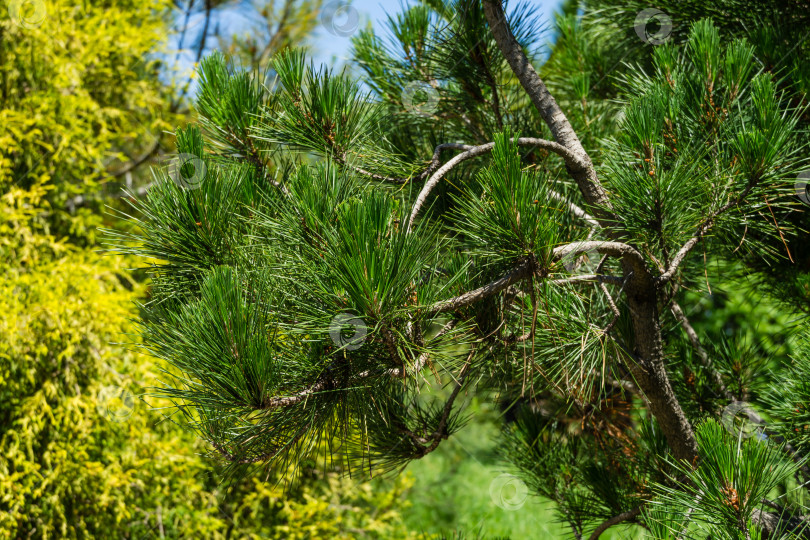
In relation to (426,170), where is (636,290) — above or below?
below

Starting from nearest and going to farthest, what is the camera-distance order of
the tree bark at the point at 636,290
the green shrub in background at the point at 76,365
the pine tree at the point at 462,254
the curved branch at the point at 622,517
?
1. the pine tree at the point at 462,254
2. the tree bark at the point at 636,290
3. the curved branch at the point at 622,517
4. the green shrub in background at the point at 76,365

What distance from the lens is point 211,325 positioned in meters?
0.52

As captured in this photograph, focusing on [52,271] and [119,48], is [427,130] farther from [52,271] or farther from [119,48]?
[119,48]

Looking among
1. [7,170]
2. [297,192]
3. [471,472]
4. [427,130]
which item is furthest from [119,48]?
[471,472]

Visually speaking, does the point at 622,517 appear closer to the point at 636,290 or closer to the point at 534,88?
the point at 636,290

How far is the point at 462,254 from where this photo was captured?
0.79 metres

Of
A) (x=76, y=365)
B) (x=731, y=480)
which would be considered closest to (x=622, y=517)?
(x=731, y=480)

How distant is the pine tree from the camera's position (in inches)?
21.9

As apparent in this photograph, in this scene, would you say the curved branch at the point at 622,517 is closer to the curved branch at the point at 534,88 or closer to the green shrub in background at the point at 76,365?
the curved branch at the point at 534,88

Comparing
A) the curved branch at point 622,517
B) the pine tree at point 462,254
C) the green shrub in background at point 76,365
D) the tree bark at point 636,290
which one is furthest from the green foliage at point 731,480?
the green shrub in background at point 76,365

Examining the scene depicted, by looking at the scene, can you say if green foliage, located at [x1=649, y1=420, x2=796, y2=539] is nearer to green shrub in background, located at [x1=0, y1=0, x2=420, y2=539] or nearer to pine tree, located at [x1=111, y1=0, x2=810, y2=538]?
pine tree, located at [x1=111, y1=0, x2=810, y2=538]

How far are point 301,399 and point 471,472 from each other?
294 centimetres

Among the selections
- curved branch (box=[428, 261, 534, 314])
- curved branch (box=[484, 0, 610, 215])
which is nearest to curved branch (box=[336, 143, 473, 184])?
curved branch (box=[484, 0, 610, 215])

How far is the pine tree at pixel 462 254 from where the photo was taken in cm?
56
